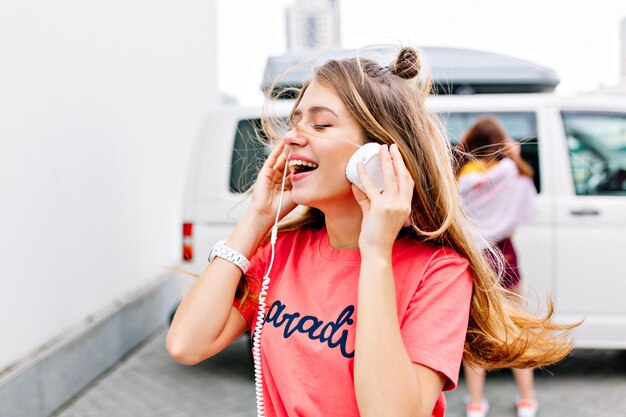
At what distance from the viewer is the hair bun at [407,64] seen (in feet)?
5.65

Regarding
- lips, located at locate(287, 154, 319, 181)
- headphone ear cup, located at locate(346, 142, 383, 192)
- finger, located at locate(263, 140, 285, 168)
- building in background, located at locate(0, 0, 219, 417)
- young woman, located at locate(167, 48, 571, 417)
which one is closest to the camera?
young woman, located at locate(167, 48, 571, 417)

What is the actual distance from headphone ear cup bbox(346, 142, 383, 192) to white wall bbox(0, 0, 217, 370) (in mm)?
2848

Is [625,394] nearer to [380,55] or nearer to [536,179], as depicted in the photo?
[536,179]

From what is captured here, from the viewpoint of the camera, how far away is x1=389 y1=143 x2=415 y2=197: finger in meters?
1.47

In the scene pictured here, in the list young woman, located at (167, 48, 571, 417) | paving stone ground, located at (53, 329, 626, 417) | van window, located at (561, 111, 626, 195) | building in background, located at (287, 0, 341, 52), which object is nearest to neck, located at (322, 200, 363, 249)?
young woman, located at (167, 48, 571, 417)

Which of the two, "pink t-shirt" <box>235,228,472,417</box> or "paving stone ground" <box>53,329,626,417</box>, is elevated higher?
"pink t-shirt" <box>235,228,472,417</box>

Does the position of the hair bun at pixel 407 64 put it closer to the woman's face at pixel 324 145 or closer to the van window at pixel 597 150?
the woman's face at pixel 324 145

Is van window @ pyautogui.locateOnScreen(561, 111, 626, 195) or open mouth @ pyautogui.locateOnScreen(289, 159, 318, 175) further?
van window @ pyautogui.locateOnScreen(561, 111, 626, 195)

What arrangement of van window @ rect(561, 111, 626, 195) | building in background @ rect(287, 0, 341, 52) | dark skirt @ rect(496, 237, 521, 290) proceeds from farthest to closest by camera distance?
van window @ rect(561, 111, 626, 195) < dark skirt @ rect(496, 237, 521, 290) < building in background @ rect(287, 0, 341, 52)

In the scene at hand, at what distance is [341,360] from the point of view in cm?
147

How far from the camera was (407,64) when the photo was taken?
1.73m

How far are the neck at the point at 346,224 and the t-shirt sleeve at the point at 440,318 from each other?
238 millimetres

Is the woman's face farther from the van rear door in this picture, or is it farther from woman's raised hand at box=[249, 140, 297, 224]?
the van rear door

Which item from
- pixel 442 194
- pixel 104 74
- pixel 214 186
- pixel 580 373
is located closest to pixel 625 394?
pixel 580 373
